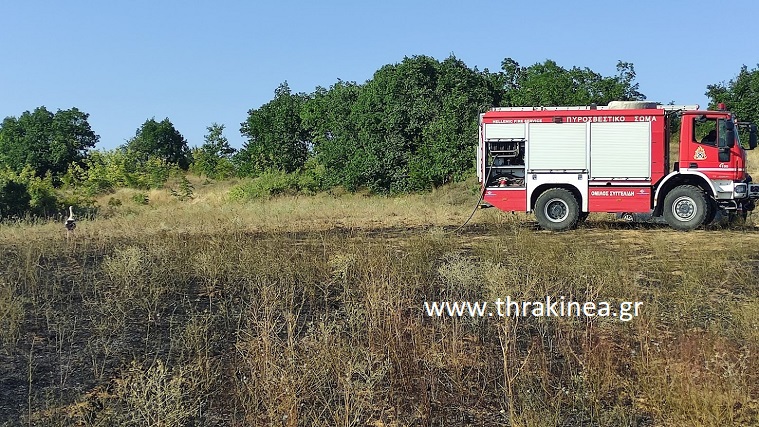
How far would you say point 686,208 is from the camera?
49.8 feet

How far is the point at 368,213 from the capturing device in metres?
21.6

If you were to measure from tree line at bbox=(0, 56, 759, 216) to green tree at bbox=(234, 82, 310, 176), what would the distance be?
7cm

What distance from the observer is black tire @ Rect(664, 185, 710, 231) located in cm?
1500

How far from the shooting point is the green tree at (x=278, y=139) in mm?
39688

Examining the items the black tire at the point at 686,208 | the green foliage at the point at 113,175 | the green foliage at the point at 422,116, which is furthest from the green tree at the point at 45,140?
the black tire at the point at 686,208

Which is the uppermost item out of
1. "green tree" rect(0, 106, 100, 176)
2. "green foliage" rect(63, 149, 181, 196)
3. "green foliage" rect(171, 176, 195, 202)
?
"green tree" rect(0, 106, 100, 176)

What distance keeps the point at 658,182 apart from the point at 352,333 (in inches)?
484

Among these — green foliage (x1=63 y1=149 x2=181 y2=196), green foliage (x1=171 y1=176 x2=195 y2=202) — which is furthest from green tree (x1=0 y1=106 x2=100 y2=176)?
green foliage (x1=171 y1=176 x2=195 y2=202)

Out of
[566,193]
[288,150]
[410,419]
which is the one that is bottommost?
[410,419]

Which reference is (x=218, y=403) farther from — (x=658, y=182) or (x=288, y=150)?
(x=288, y=150)

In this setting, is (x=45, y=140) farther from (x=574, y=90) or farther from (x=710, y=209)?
(x=710, y=209)

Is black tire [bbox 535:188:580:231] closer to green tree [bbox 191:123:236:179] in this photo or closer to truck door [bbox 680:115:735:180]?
truck door [bbox 680:115:735:180]

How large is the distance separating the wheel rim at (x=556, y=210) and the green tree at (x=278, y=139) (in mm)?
25329

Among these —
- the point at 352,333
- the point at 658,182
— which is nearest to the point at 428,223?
the point at 658,182
